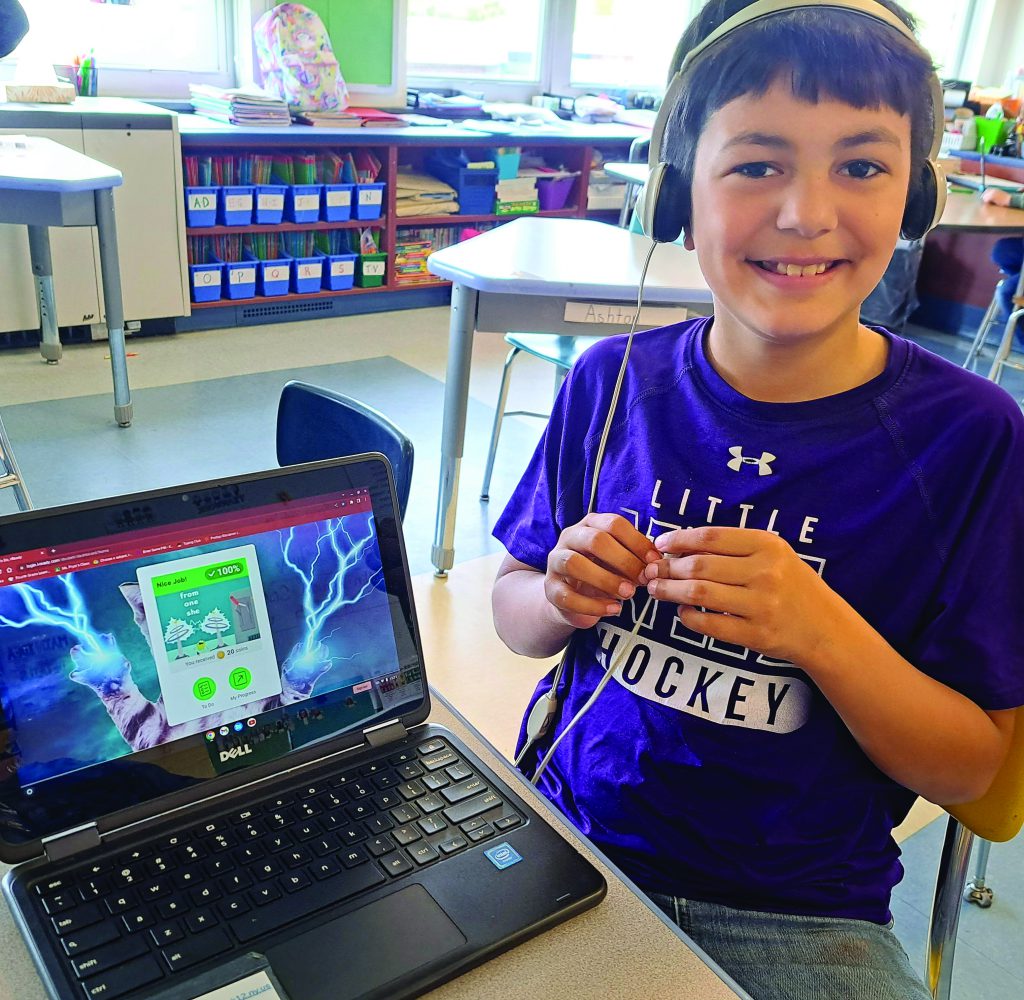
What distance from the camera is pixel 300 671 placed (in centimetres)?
66

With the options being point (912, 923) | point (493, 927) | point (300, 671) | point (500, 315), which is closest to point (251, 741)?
point (300, 671)

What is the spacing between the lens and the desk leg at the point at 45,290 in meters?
3.28

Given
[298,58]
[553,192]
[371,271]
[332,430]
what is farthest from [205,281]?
[332,430]


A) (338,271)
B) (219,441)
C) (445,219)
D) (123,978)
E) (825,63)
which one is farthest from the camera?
(445,219)

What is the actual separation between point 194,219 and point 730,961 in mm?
3582

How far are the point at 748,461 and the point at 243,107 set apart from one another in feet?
11.6

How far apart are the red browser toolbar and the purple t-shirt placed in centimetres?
29

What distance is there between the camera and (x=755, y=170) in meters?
0.76

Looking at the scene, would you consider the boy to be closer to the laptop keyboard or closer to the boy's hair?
the boy's hair

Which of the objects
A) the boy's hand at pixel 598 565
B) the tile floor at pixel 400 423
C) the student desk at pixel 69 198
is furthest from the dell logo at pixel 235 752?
the student desk at pixel 69 198

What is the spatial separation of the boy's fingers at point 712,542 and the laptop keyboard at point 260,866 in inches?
8.0

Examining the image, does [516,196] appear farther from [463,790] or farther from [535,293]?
[463,790]

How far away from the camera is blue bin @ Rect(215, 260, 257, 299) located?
12.7 ft

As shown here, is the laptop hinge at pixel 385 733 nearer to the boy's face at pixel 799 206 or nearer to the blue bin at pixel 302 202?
the boy's face at pixel 799 206
